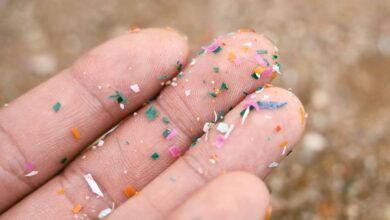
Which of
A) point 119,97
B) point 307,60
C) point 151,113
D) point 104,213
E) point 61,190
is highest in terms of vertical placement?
point 119,97

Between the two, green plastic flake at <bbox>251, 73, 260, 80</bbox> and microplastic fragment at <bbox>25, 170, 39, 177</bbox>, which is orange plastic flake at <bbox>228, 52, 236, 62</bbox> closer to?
green plastic flake at <bbox>251, 73, 260, 80</bbox>

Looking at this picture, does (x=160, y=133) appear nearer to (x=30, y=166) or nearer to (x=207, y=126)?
(x=207, y=126)

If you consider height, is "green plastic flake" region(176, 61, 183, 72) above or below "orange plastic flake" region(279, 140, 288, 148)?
above

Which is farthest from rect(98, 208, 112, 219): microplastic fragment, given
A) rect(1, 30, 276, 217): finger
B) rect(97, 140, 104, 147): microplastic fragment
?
rect(97, 140, 104, 147): microplastic fragment

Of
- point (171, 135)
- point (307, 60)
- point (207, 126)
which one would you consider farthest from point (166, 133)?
point (307, 60)

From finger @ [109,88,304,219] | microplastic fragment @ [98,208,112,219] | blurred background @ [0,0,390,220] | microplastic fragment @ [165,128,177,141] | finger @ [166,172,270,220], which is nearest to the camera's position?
finger @ [166,172,270,220]

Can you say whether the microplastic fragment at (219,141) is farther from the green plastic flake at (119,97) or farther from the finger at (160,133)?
the green plastic flake at (119,97)


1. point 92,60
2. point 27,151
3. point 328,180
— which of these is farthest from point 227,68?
point 328,180
